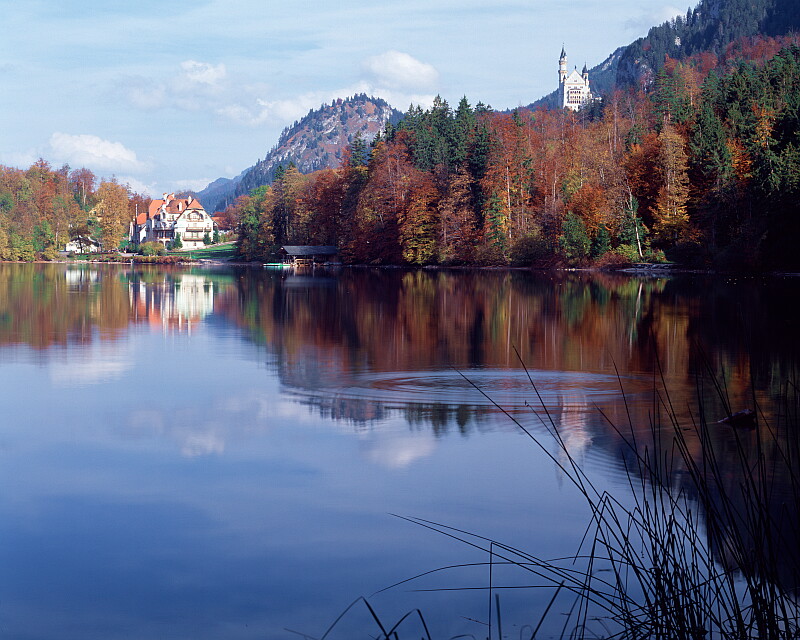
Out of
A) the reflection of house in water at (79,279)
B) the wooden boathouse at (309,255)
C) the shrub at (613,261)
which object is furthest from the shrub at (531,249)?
the reflection of house in water at (79,279)

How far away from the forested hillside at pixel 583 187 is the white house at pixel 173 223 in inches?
1806

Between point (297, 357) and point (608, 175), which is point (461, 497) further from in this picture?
point (608, 175)

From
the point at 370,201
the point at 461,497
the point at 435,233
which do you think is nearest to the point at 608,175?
the point at 435,233

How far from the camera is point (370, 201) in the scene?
89.2m

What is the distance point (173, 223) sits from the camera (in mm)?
156750

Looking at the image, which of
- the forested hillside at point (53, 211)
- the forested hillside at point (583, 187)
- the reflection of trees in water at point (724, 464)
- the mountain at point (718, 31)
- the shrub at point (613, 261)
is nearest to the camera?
the reflection of trees in water at point (724, 464)

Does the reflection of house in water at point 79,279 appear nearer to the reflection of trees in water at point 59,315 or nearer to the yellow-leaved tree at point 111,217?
the reflection of trees in water at point 59,315

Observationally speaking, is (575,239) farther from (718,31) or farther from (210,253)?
(718,31)

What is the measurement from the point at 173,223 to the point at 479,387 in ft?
489

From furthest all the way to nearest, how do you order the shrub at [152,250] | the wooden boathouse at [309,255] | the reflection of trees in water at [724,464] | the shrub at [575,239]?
1. the shrub at [152,250]
2. the wooden boathouse at [309,255]
3. the shrub at [575,239]
4. the reflection of trees in water at [724,464]

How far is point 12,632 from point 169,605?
96cm

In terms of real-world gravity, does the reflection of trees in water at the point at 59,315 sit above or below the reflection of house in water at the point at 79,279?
below

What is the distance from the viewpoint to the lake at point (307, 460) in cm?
623

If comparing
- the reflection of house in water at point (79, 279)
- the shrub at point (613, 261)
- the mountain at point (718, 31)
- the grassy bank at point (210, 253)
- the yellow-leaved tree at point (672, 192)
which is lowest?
the reflection of house in water at point (79, 279)
